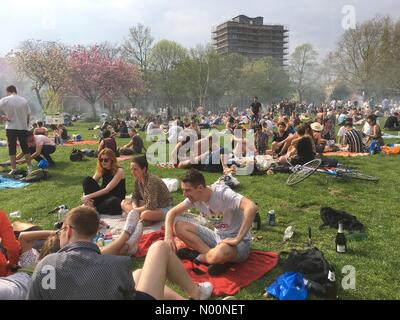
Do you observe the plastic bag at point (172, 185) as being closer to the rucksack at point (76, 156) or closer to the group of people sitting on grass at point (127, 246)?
the group of people sitting on grass at point (127, 246)

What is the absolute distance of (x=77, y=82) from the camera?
43531 millimetres

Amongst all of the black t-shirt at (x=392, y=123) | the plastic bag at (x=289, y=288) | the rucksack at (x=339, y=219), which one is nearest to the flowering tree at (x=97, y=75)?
the black t-shirt at (x=392, y=123)

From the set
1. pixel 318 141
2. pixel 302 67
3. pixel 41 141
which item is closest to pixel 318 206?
pixel 318 141

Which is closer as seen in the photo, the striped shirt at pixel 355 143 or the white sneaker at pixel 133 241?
the white sneaker at pixel 133 241

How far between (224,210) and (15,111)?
7.46m

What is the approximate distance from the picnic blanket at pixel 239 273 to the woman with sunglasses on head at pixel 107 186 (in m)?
1.85

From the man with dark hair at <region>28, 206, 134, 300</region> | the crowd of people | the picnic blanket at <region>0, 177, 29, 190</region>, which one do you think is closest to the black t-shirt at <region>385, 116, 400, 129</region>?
the crowd of people

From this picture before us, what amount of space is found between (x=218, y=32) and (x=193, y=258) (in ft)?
386

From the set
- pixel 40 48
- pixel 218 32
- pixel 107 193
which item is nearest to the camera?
pixel 107 193

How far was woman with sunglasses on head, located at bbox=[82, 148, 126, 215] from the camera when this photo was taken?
6555 mm

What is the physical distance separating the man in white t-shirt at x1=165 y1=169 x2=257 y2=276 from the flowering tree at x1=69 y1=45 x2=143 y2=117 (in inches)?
1570

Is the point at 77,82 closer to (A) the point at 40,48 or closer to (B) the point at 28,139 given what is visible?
(A) the point at 40,48

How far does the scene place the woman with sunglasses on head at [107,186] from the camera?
6555 mm
